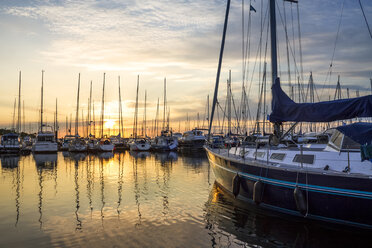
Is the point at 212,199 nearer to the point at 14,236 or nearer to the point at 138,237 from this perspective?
the point at 138,237

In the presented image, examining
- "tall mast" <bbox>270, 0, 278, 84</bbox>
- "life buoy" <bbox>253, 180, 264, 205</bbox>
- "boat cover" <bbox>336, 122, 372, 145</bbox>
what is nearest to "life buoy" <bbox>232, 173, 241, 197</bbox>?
"life buoy" <bbox>253, 180, 264, 205</bbox>

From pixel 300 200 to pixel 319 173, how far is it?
1.13 m

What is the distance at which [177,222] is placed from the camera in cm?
1202

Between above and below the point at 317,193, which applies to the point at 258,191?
below

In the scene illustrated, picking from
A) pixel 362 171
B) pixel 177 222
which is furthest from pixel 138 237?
pixel 362 171

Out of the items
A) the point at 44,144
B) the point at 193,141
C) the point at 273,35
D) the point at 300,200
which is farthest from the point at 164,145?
the point at 300,200

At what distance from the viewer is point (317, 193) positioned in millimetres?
10555

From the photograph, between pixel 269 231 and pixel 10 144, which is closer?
pixel 269 231

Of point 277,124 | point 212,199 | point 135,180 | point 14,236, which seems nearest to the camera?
point 14,236

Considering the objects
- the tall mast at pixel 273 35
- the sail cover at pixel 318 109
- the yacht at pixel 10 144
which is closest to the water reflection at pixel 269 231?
the sail cover at pixel 318 109

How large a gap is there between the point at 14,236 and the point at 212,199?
8939 millimetres

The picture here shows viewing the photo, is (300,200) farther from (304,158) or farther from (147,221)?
(147,221)

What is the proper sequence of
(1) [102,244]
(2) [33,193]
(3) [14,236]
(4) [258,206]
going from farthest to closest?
(2) [33,193] < (4) [258,206] < (3) [14,236] < (1) [102,244]

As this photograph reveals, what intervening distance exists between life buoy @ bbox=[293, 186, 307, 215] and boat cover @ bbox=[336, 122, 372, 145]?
8.91 ft
